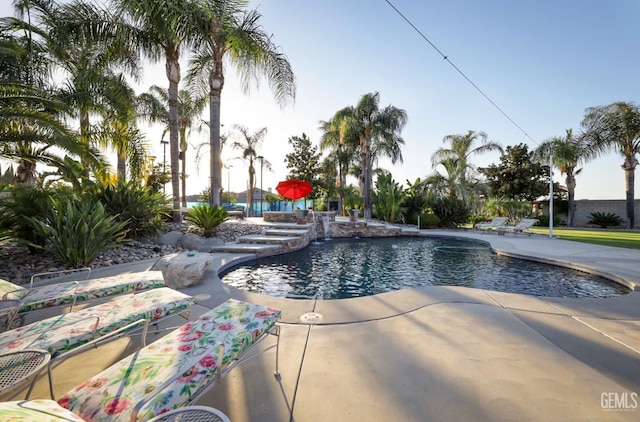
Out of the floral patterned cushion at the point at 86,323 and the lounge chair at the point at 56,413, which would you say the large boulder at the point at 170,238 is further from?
the lounge chair at the point at 56,413

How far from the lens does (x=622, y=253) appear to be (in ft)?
27.9

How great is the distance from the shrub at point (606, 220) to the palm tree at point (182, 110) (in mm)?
31117

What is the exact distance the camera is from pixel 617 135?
2083 cm

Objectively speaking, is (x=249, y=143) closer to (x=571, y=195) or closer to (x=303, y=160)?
(x=303, y=160)

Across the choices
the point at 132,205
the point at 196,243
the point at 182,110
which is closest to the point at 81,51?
the point at 132,205

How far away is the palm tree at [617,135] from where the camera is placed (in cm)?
2030

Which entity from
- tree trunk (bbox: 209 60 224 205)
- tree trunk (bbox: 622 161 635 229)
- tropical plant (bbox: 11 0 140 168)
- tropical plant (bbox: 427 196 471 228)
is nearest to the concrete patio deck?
tree trunk (bbox: 209 60 224 205)

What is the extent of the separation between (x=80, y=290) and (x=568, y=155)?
29.3m

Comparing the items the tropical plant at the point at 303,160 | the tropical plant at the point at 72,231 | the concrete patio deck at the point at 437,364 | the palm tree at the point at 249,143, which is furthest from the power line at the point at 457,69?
the tropical plant at the point at 303,160

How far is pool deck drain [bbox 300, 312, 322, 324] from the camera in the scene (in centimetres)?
347

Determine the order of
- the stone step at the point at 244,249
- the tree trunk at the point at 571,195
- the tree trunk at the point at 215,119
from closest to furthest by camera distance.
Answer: the stone step at the point at 244,249 < the tree trunk at the point at 215,119 < the tree trunk at the point at 571,195

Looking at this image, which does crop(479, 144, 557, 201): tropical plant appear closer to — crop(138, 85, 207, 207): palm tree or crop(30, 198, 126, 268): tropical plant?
crop(138, 85, 207, 207): palm tree

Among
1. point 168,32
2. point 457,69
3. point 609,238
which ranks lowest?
point 609,238

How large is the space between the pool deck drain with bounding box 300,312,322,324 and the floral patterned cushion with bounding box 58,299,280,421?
96 cm
